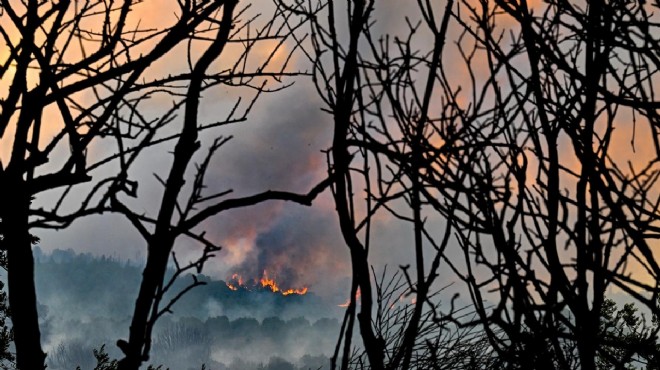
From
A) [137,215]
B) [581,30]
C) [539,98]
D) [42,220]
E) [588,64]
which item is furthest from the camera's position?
[42,220]

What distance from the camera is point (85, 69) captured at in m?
4.12

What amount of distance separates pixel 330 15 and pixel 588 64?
4.06 ft

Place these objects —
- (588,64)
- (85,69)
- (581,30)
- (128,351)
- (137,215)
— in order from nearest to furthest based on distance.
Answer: (128,351) < (137,215) < (588,64) < (581,30) < (85,69)

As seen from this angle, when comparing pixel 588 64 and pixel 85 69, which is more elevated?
pixel 85 69

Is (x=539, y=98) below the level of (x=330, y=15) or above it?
above

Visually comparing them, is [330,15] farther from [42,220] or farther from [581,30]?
[42,220]

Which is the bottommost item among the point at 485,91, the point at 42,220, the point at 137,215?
the point at 137,215

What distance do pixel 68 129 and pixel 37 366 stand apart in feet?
4.38

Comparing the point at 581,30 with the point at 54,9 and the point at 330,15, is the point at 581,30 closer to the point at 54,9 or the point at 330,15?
the point at 330,15

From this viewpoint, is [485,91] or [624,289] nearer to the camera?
[624,289]

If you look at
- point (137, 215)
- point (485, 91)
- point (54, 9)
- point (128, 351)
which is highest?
point (54, 9)

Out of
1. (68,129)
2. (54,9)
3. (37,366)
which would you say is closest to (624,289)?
(37,366)

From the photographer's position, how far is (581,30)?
270 cm

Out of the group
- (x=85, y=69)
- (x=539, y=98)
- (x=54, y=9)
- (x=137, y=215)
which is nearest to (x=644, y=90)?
(x=539, y=98)
